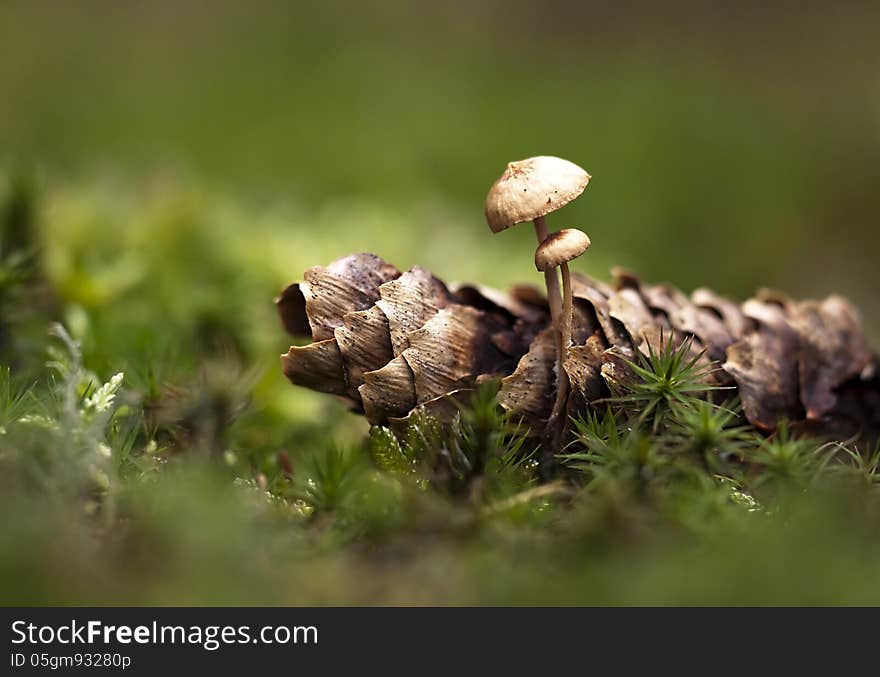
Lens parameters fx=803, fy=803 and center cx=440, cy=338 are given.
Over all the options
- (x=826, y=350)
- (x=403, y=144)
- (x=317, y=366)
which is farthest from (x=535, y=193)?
(x=403, y=144)

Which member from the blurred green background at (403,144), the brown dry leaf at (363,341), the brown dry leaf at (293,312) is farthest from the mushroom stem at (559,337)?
the blurred green background at (403,144)

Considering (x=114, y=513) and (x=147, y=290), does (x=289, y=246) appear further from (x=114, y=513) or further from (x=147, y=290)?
(x=114, y=513)

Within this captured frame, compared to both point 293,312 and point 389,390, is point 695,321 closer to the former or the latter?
point 389,390

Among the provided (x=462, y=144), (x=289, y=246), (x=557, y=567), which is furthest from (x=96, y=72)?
(x=557, y=567)

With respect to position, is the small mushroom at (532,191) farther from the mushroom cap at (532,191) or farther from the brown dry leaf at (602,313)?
the brown dry leaf at (602,313)

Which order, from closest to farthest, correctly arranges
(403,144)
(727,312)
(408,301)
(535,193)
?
(535,193) → (408,301) → (727,312) → (403,144)
